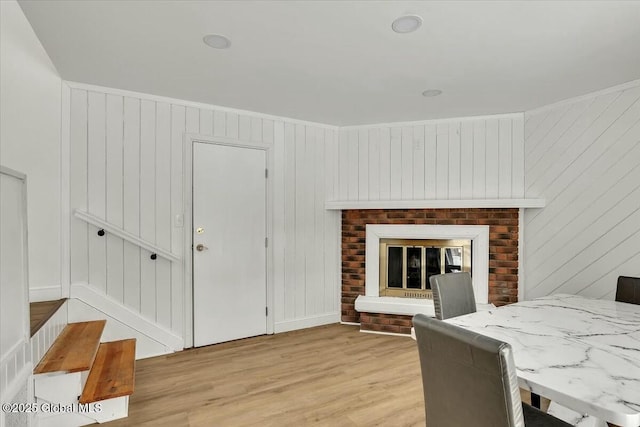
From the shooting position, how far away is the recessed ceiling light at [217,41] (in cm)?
218

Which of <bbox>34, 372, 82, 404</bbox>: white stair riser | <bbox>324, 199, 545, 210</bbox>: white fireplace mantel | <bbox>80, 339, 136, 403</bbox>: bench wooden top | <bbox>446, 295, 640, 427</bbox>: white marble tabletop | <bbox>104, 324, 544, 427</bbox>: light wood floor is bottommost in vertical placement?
<bbox>104, 324, 544, 427</bbox>: light wood floor

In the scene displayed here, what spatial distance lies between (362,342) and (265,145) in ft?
7.49

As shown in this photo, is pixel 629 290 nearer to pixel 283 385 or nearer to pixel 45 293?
pixel 283 385

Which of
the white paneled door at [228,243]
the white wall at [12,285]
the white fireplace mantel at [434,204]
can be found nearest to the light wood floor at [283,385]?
the white paneled door at [228,243]

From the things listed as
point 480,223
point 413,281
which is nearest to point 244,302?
point 413,281

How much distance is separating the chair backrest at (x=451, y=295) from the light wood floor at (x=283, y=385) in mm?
716

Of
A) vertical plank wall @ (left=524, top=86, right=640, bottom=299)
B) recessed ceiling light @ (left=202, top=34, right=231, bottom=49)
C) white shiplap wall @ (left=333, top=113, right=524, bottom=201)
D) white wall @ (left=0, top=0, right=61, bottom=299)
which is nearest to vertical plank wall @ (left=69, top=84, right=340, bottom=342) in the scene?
white wall @ (left=0, top=0, right=61, bottom=299)

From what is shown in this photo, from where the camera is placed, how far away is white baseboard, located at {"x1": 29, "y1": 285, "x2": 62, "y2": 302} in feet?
8.68

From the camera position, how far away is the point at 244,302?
365cm

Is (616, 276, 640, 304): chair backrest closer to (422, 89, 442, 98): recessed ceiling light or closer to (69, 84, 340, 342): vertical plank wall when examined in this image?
(422, 89, 442, 98): recessed ceiling light

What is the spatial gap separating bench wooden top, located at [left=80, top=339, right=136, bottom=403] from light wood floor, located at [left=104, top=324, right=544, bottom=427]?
213 millimetres

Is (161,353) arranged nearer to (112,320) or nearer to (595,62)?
(112,320)

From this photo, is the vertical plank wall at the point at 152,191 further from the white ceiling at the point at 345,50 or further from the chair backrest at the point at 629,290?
the chair backrest at the point at 629,290

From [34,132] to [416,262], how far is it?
368cm
